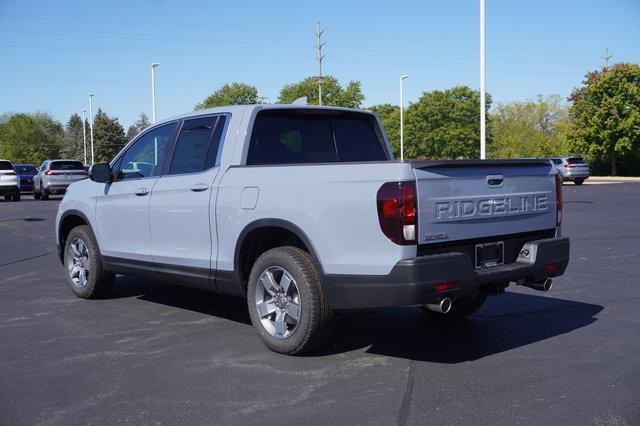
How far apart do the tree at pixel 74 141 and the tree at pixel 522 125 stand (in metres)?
64.5

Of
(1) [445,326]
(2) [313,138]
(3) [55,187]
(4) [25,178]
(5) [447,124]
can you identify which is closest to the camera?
(1) [445,326]

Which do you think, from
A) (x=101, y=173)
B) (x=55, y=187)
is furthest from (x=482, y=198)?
(x=55, y=187)

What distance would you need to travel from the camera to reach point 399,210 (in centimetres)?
418

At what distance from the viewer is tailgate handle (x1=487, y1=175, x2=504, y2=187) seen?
186 inches

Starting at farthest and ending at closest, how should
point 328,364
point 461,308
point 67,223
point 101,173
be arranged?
1. point 67,223
2. point 101,173
3. point 461,308
4. point 328,364

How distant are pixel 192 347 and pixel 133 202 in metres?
1.83

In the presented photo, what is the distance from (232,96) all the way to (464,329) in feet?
302

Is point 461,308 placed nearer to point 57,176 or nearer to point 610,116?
point 57,176

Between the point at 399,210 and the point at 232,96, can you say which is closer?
the point at 399,210

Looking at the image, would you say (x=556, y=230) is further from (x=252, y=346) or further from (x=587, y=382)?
(x=252, y=346)

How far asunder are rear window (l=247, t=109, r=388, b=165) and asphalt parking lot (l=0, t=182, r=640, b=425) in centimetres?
156

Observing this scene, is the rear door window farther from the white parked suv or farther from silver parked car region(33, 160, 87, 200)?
the white parked suv

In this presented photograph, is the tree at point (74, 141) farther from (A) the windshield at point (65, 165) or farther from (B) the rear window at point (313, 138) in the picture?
(B) the rear window at point (313, 138)

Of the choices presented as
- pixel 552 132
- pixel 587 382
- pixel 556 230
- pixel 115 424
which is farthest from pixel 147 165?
pixel 552 132
